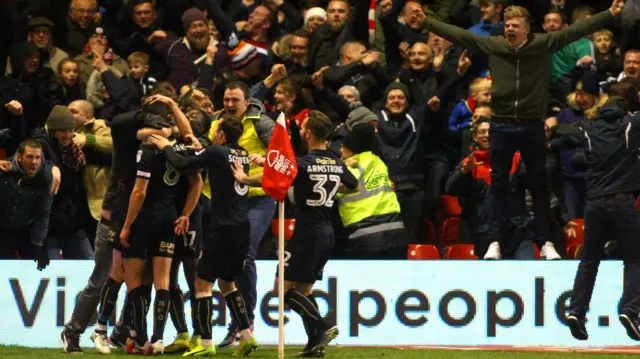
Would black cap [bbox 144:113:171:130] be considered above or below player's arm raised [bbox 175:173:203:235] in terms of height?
above

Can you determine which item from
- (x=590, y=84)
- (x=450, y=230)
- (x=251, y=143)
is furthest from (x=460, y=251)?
(x=251, y=143)

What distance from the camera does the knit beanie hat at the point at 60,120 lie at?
15.1 metres

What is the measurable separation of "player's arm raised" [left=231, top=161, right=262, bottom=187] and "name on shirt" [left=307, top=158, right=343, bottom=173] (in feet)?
1.84

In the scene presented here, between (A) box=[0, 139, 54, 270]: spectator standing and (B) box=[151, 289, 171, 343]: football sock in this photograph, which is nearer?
(B) box=[151, 289, 171, 343]: football sock

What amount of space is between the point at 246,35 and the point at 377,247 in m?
4.55

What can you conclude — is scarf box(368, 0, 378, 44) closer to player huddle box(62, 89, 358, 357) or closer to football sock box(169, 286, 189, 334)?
player huddle box(62, 89, 358, 357)

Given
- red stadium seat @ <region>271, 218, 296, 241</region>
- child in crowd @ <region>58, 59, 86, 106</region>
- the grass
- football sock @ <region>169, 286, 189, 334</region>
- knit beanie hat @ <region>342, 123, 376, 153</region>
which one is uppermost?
child in crowd @ <region>58, 59, 86, 106</region>

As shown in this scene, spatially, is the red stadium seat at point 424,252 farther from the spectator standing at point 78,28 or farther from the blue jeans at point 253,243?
the spectator standing at point 78,28

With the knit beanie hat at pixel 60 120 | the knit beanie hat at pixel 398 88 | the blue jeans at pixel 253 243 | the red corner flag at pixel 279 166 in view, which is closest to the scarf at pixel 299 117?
the knit beanie hat at pixel 398 88

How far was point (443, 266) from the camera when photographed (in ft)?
49.1

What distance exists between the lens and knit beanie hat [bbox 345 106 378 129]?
1538cm

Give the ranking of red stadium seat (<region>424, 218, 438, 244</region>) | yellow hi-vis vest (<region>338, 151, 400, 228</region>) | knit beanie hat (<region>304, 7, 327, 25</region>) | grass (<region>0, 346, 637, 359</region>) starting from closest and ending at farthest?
grass (<region>0, 346, 637, 359</region>) → yellow hi-vis vest (<region>338, 151, 400, 228</region>) → red stadium seat (<region>424, 218, 438, 244</region>) → knit beanie hat (<region>304, 7, 327, 25</region>)

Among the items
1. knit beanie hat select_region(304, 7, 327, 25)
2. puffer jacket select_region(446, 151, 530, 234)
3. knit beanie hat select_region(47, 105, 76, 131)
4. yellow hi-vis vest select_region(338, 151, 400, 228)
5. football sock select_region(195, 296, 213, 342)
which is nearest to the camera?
football sock select_region(195, 296, 213, 342)

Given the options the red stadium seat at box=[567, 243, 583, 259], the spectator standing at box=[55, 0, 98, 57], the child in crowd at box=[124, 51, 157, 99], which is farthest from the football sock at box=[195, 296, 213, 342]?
the spectator standing at box=[55, 0, 98, 57]
